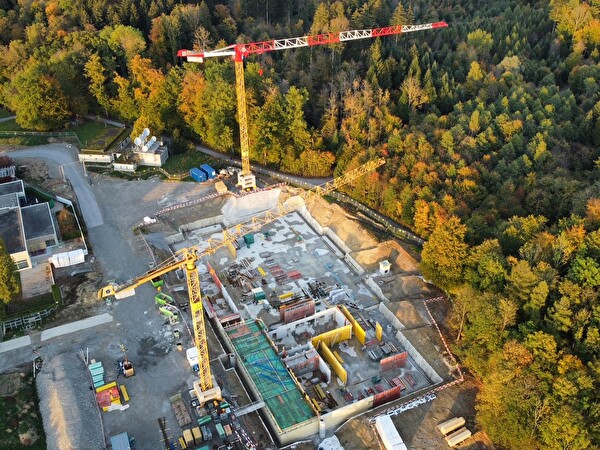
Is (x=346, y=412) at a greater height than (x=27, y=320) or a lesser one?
lesser

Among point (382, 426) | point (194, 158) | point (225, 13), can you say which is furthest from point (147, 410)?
point (225, 13)

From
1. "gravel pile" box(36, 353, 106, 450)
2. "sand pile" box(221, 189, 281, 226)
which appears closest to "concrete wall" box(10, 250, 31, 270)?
"gravel pile" box(36, 353, 106, 450)

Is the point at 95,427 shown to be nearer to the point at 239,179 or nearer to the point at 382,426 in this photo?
the point at 382,426

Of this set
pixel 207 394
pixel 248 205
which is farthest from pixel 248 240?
pixel 207 394

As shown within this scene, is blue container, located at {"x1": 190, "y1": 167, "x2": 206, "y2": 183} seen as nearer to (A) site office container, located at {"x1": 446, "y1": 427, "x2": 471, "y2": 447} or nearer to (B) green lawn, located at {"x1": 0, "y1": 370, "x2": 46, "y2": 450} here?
(B) green lawn, located at {"x1": 0, "y1": 370, "x2": 46, "y2": 450}

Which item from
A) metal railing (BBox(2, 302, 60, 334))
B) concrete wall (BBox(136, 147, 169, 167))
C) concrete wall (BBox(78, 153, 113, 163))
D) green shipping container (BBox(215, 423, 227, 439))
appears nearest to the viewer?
green shipping container (BBox(215, 423, 227, 439))

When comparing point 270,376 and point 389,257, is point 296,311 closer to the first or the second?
point 270,376
